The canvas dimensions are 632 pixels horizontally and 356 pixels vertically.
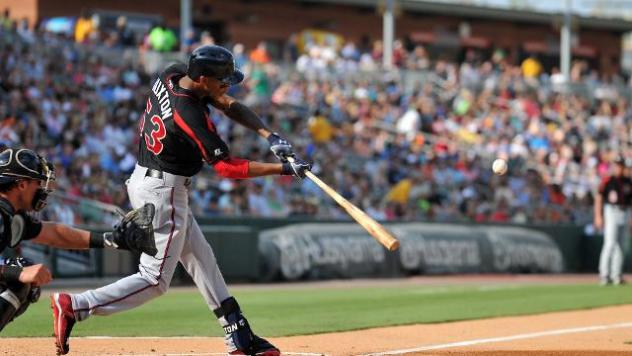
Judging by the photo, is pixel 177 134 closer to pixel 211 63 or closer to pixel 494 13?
pixel 211 63

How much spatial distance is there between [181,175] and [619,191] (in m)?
11.0

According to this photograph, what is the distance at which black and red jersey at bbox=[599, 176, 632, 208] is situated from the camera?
1688 cm

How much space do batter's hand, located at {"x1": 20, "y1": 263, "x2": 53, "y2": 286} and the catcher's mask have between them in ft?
1.74

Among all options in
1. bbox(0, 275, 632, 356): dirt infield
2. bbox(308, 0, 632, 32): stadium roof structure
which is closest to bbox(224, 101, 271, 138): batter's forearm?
bbox(0, 275, 632, 356): dirt infield

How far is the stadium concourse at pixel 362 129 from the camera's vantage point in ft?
63.9

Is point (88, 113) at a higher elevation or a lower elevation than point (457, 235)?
higher

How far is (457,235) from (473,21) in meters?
22.1

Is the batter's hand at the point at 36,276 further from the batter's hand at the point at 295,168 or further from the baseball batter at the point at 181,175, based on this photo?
the batter's hand at the point at 295,168

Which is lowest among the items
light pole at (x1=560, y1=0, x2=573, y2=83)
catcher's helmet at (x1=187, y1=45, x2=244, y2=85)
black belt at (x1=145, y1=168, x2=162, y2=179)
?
black belt at (x1=145, y1=168, x2=162, y2=179)

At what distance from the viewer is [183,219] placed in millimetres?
7309

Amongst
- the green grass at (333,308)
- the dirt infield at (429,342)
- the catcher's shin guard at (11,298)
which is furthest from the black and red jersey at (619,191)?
the catcher's shin guard at (11,298)

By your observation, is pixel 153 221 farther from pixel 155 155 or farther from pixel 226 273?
pixel 226 273

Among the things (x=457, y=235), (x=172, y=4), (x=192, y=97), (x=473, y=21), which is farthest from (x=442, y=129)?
(x=192, y=97)

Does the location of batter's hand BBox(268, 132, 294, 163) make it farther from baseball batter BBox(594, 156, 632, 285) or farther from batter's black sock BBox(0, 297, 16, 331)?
A: baseball batter BBox(594, 156, 632, 285)
